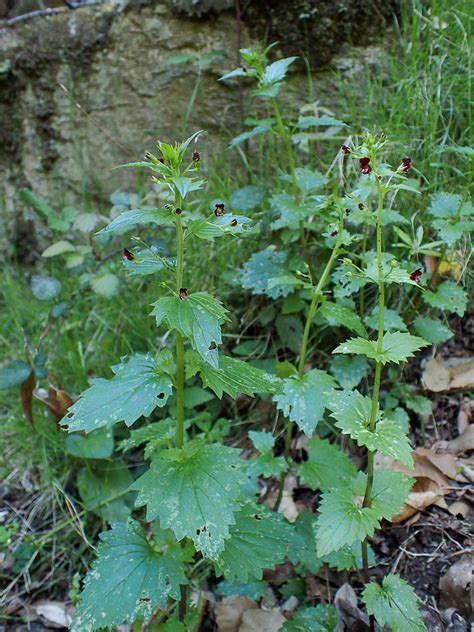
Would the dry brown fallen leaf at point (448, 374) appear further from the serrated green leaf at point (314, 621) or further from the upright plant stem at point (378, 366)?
the serrated green leaf at point (314, 621)

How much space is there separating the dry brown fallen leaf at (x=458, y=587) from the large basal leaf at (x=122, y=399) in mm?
952

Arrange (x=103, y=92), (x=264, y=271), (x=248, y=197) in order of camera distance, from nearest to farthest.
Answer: (x=264, y=271)
(x=248, y=197)
(x=103, y=92)

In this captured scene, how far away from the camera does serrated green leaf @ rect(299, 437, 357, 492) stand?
1.50 metres

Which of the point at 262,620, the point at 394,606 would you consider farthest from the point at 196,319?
the point at 262,620

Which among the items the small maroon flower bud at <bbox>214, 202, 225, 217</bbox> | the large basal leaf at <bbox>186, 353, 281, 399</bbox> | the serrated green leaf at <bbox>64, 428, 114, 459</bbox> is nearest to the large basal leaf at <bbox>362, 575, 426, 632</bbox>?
the large basal leaf at <bbox>186, 353, 281, 399</bbox>

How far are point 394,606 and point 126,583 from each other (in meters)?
0.63

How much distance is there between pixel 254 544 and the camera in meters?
1.40

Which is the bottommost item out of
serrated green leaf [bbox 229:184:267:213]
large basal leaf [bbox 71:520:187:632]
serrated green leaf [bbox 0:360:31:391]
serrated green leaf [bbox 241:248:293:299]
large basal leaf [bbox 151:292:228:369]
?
serrated green leaf [bbox 0:360:31:391]

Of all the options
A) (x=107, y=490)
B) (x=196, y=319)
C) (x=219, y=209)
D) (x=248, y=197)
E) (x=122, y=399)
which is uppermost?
(x=219, y=209)

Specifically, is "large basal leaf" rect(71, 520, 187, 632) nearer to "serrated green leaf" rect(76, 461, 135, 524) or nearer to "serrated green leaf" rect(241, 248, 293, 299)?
"serrated green leaf" rect(76, 461, 135, 524)

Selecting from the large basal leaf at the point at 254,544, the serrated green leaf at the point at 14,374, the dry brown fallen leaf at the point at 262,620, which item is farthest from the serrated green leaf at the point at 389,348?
the serrated green leaf at the point at 14,374

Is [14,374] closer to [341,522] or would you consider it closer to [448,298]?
[341,522]

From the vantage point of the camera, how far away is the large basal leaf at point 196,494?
3.80ft

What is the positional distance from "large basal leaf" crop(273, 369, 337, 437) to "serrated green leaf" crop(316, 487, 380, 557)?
176 millimetres
